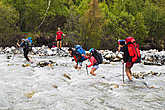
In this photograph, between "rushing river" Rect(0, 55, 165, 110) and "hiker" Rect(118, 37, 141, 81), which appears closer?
"rushing river" Rect(0, 55, 165, 110)

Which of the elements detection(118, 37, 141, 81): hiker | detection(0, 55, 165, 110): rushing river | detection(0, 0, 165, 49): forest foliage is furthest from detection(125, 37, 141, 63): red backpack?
detection(0, 0, 165, 49): forest foliage

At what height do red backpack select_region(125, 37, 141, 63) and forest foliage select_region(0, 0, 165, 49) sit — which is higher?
forest foliage select_region(0, 0, 165, 49)

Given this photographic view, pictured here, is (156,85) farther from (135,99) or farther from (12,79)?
(12,79)

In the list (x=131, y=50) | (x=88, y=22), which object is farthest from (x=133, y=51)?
(x=88, y=22)

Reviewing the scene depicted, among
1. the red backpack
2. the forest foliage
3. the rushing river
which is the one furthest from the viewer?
the forest foliage

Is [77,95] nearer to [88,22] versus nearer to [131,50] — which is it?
[131,50]

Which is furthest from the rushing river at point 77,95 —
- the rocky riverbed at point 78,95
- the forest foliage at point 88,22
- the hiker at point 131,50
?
the forest foliage at point 88,22

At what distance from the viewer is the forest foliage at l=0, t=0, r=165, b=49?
→ 37438mm

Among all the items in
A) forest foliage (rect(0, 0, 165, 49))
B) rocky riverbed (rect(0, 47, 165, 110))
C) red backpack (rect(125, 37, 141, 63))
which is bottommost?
rocky riverbed (rect(0, 47, 165, 110))

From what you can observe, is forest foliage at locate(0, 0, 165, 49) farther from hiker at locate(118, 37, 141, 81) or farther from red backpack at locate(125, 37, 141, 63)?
red backpack at locate(125, 37, 141, 63)

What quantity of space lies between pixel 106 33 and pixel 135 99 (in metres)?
33.8

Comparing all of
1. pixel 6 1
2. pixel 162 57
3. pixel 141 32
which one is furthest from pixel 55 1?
pixel 162 57

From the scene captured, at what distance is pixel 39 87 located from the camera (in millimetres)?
8023

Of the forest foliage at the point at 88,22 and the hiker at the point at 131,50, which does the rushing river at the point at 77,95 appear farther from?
the forest foliage at the point at 88,22
